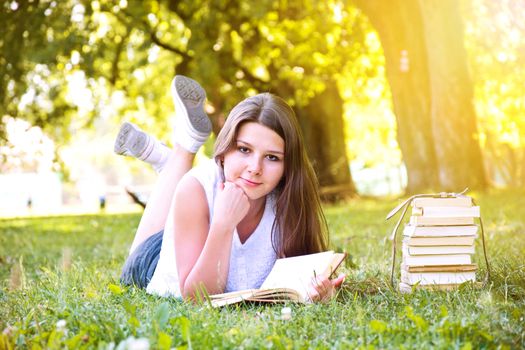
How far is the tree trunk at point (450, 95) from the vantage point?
11680 mm

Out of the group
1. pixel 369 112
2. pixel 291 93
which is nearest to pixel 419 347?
pixel 291 93

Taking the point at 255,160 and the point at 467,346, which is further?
the point at 255,160

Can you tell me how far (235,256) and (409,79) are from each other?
31.9 ft

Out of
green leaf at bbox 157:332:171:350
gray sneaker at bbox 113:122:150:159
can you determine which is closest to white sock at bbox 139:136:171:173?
gray sneaker at bbox 113:122:150:159

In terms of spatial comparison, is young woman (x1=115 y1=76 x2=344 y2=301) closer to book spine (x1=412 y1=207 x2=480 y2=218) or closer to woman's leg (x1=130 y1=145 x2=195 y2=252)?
woman's leg (x1=130 y1=145 x2=195 y2=252)

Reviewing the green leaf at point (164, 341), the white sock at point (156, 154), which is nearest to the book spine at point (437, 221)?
the green leaf at point (164, 341)

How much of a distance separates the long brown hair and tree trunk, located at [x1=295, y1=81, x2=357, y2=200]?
11558mm

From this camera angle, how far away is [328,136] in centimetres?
1541

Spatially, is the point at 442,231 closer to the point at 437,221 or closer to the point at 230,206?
the point at 437,221

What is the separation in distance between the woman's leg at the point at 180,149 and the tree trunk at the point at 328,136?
10851 mm

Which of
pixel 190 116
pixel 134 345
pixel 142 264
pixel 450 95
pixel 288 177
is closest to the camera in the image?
pixel 134 345

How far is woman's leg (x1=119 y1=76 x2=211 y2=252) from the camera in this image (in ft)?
13.6

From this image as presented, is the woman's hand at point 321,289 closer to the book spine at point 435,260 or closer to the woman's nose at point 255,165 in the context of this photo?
the book spine at point 435,260

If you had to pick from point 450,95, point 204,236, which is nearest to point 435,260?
point 204,236
